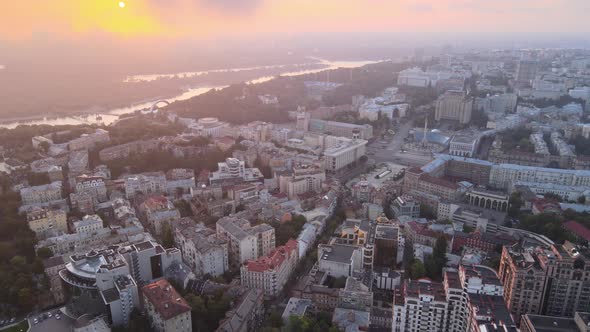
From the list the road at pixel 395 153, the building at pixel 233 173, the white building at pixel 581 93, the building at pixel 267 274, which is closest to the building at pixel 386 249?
the building at pixel 267 274

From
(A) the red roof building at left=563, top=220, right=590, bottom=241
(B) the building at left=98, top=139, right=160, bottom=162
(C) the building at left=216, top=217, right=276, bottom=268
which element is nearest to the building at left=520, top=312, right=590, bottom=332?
(A) the red roof building at left=563, top=220, right=590, bottom=241

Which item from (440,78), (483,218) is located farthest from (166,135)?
(440,78)

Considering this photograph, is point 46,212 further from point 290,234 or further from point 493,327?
point 493,327

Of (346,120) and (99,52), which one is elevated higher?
(99,52)

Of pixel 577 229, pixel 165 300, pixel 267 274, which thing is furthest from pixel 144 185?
pixel 577 229

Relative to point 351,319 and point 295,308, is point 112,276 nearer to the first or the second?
point 295,308
